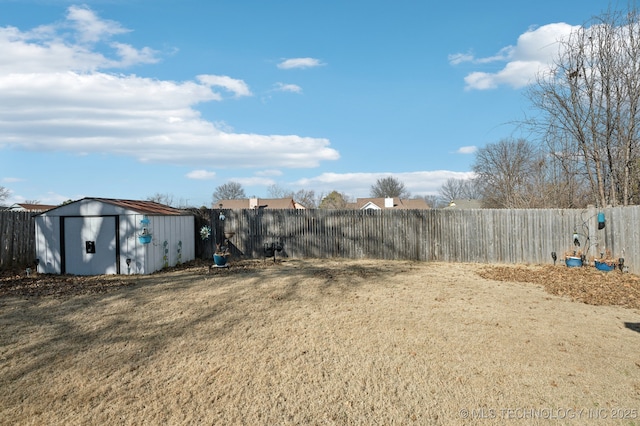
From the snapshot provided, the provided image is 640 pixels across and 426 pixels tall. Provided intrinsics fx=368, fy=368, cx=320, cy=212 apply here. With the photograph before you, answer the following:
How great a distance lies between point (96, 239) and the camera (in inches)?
399

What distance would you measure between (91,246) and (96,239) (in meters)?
0.24

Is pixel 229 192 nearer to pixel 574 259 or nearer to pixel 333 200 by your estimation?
pixel 333 200

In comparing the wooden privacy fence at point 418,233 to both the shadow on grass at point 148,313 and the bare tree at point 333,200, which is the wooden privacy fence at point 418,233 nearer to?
the shadow on grass at point 148,313

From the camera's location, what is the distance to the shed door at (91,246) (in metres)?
10.1

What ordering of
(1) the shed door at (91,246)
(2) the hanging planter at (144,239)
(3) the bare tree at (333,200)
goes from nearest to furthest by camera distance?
1. (2) the hanging planter at (144,239)
2. (1) the shed door at (91,246)
3. (3) the bare tree at (333,200)

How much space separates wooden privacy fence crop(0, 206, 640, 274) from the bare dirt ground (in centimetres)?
339

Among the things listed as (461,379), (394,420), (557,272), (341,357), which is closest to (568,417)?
(461,379)

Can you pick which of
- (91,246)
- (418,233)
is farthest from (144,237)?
(418,233)

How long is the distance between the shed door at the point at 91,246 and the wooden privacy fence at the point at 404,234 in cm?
193

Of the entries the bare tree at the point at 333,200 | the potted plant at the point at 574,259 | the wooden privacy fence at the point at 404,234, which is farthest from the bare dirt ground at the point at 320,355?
the bare tree at the point at 333,200

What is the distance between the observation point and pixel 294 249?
44.1 ft

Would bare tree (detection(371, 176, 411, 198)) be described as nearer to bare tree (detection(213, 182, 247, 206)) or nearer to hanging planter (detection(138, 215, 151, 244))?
bare tree (detection(213, 182, 247, 206))

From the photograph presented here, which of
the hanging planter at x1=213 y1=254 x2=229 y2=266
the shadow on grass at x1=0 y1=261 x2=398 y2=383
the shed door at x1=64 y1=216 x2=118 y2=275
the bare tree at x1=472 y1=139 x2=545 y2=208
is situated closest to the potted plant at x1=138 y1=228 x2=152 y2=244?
the shed door at x1=64 y1=216 x2=118 y2=275

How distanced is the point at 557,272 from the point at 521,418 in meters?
8.37
